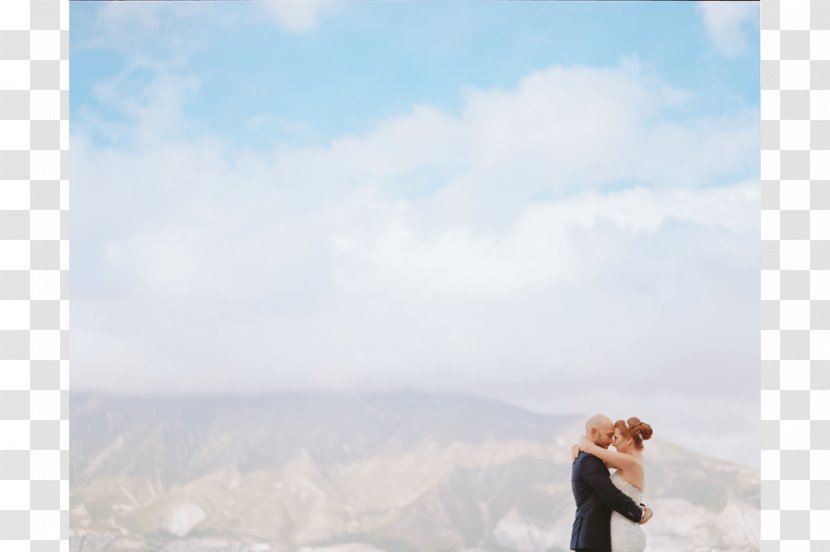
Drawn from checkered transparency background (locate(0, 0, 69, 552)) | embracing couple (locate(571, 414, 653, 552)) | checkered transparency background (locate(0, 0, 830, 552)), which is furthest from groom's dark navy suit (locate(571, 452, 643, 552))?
checkered transparency background (locate(0, 0, 69, 552))

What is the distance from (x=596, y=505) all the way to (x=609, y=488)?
18cm

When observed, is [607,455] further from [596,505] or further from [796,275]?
[796,275]

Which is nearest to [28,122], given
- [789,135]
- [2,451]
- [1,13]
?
[1,13]

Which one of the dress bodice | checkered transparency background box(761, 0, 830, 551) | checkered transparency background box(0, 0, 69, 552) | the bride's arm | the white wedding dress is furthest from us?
checkered transparency background box(0, 0, 69, 552)

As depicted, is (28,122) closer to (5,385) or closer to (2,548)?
(5,385)

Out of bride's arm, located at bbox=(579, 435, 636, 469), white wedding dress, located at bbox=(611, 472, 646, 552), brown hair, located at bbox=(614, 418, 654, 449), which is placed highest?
brown hair, located at bbox=(614, 418, 654, 449)

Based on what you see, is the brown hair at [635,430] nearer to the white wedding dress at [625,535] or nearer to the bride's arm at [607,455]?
the bride's arm at [607,455]

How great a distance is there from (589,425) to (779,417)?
11.5 ft

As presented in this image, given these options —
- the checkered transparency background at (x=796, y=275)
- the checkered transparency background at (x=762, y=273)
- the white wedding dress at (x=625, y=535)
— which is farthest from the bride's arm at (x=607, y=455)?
the checkered transparency background at (x=796, y=275)

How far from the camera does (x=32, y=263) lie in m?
10.9

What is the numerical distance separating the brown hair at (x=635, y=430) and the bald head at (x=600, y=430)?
83mm

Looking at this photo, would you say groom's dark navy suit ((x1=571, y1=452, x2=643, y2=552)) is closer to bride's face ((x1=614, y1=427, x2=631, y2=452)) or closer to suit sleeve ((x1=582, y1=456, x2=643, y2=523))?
suit sleeve ((x1=582, y1=456, x2=643, y2=523))

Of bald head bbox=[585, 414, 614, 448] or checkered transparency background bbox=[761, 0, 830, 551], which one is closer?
bald head bbox=[585, 414, 614, 448]

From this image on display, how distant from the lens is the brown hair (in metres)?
7.40
